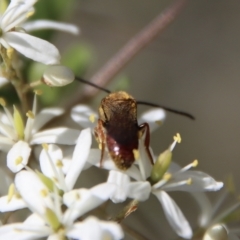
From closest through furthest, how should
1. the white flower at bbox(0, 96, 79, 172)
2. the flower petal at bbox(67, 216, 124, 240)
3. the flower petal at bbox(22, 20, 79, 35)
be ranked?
the flower petal at bbox(67, 216, 124, 240) < the white flower at bbox(0, 96, 79, 172) < the flower petal at bbox(22, 20, 79, 35)

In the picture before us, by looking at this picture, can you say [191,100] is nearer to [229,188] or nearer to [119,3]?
[119,3]

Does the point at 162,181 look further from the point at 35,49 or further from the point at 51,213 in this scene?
the point at 35,49

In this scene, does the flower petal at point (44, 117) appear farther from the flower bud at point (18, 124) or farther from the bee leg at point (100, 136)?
the bee leg at point (100, 136)

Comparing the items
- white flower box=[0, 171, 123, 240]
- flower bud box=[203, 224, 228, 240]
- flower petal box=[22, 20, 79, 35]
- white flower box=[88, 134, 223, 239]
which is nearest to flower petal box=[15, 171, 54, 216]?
white flower box=[0, 171, 123, 240]

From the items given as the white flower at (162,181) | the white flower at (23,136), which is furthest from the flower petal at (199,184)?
the white flower at (23,136)

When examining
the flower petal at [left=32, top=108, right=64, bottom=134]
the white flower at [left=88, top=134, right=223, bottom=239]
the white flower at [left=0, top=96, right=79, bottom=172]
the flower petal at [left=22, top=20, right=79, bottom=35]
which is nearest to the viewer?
the white flower at [left=88, top=134, right=223, bottom=239]

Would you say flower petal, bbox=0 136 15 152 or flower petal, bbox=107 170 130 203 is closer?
flower petal, bbox=107 170 130 203

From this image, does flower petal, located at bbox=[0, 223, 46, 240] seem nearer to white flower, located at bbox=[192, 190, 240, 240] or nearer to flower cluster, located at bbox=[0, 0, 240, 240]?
flower cluster, located at bbox=[0, 0, 240, 240]
